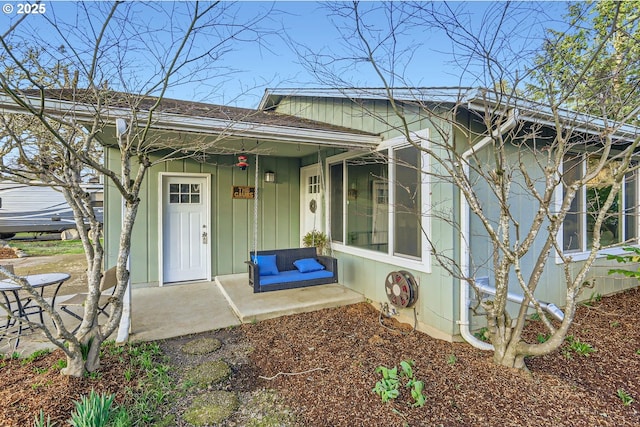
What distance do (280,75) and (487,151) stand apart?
8.39ft

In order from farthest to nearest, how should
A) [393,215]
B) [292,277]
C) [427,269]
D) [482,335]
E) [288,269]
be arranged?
[288,269]
[292,277]
[393,215]
[427,269]
[482,335]

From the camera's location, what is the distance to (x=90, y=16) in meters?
2.70

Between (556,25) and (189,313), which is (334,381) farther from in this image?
(556,25)

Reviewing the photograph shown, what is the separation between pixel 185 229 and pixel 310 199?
244cm

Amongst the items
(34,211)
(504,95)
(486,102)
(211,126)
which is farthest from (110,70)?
(34,211)

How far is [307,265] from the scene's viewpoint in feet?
17.3

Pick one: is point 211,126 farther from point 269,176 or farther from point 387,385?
point 387,385

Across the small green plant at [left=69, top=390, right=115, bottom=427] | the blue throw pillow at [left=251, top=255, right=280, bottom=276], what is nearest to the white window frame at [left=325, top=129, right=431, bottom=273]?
the blue throw pillow at [left=251, top=255, right=280, bottom=276]

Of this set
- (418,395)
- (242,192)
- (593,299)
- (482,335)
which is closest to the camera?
(418,395)

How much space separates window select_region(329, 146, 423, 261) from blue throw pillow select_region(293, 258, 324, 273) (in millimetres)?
652

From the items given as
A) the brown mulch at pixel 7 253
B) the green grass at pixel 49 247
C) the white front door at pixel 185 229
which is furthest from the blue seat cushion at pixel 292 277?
the brown mulch at pixel 7 253

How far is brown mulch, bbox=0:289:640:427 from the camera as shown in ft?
7.59

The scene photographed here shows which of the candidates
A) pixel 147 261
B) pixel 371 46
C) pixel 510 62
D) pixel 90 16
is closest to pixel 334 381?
pixel 371 46

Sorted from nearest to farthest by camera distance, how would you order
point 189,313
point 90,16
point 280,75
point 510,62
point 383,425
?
point 383,425
point 90,16
point 510,62
point 280,75
point 189,313
